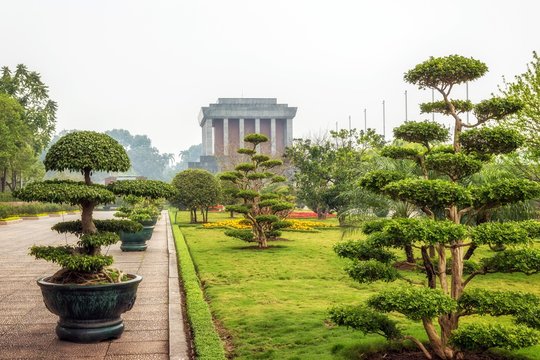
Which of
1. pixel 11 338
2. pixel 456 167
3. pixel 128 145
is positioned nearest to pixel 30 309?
pixel 11 338

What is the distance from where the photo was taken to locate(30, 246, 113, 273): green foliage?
679 cm

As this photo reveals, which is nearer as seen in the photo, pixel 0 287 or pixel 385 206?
pixel 0 287

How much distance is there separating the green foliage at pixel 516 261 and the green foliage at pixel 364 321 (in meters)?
1.12

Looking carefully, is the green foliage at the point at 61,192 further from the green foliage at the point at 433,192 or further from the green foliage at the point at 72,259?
the green foliage at the point at 433,192

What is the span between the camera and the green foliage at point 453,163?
17.8 ft

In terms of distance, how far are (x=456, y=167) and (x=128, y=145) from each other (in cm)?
17725

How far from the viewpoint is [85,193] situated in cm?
677

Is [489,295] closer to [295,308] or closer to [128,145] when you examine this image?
[295,308]

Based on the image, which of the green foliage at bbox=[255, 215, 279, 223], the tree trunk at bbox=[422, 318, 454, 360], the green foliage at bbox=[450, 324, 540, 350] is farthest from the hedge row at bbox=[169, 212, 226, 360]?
the green foliage at bbox=[255, 215, 279, 223]

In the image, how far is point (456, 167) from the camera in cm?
563

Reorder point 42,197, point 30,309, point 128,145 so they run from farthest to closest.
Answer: point 128,145 < point 30,309 < point 42,197

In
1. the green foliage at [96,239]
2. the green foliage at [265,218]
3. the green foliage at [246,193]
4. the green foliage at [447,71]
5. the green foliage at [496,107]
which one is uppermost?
the green foliage at [447,71]

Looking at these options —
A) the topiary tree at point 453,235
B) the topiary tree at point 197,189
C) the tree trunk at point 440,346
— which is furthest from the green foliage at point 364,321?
the topiary tree at point 197,189

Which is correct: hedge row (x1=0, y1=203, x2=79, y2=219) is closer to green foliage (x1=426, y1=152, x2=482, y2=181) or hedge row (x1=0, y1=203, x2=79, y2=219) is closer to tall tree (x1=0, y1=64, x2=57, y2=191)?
tall tree (x1=0, y1=64, x2=57, y2=191)
